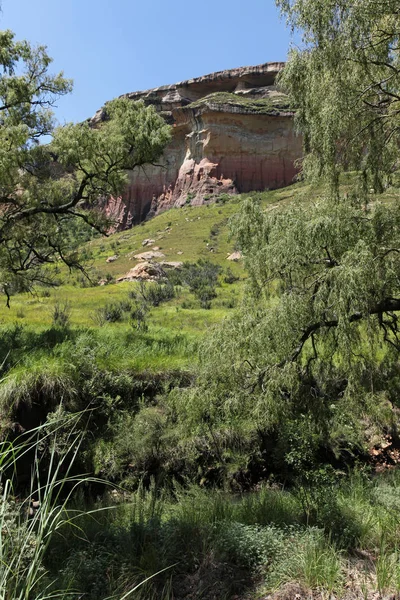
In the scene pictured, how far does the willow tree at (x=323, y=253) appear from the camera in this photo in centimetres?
582

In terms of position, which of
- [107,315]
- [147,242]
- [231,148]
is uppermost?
[231,148]

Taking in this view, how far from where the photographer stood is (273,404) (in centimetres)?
619

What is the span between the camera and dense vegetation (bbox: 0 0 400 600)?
3.58 metres

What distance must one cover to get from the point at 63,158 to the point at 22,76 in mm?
2264

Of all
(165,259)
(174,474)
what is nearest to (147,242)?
(165,259)

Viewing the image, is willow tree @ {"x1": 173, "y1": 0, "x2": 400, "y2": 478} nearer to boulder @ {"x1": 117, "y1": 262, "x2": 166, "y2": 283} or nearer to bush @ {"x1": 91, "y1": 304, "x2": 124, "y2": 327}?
bush @ {"x1": 91, "y1": 304, "x2": 124, "y2": 327}

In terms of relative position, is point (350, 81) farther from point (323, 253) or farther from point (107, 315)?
point (107, 315)

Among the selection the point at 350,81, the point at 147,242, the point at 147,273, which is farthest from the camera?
the point at 147,242

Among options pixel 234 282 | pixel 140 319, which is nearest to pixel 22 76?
pixel 140 319

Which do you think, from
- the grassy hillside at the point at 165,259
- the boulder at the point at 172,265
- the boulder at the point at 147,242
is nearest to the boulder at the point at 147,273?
the grassy hillside at the point at 165,259

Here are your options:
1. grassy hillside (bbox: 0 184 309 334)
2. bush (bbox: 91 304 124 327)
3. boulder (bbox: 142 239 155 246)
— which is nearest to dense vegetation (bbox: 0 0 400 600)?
grassy hillside (bbox: 0 184 309 334)

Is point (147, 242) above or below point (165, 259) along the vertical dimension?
above

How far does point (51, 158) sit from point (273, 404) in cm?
894

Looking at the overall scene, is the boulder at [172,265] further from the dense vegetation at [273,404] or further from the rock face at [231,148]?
the rock face at [231,148]
